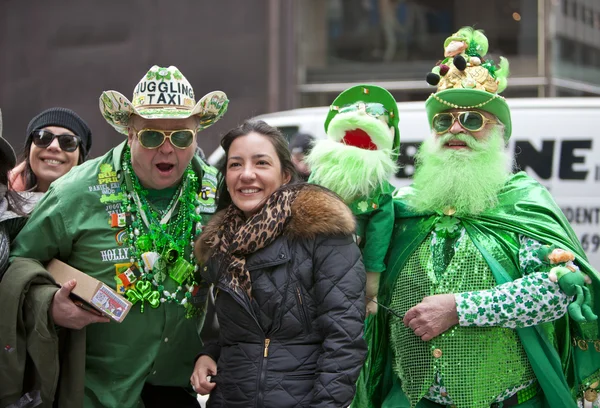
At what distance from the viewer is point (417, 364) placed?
338 cm

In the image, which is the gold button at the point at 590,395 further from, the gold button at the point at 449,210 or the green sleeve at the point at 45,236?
the green sleeve at the point at 45,236

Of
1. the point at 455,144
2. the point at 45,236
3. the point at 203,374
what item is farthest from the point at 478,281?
the point at 45,236

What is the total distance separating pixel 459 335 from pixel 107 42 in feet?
32.3

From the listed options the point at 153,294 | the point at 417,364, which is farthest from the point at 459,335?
the point at 153,294

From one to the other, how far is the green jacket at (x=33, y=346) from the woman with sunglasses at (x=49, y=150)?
152 centimetres

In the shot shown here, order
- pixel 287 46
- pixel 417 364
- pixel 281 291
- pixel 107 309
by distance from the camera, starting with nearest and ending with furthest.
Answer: pixel 281 291 < pixel 107 309 < pixel 417 364 < pixel 287 46

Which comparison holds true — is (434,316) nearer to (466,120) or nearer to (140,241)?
(466,120)

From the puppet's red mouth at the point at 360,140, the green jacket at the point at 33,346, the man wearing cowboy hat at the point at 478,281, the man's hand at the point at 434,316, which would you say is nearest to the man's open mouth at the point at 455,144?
the man wearing cowboy hat at the point at 478,281

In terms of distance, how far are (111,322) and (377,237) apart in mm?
1236

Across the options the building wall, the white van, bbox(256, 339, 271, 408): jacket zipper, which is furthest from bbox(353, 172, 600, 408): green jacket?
the building wall

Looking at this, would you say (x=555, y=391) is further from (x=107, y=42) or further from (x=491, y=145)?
(x=107, y=42)

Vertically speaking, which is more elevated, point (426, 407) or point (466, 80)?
point (466, 80)

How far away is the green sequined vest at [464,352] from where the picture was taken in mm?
3258

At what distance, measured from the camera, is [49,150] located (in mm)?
4723
